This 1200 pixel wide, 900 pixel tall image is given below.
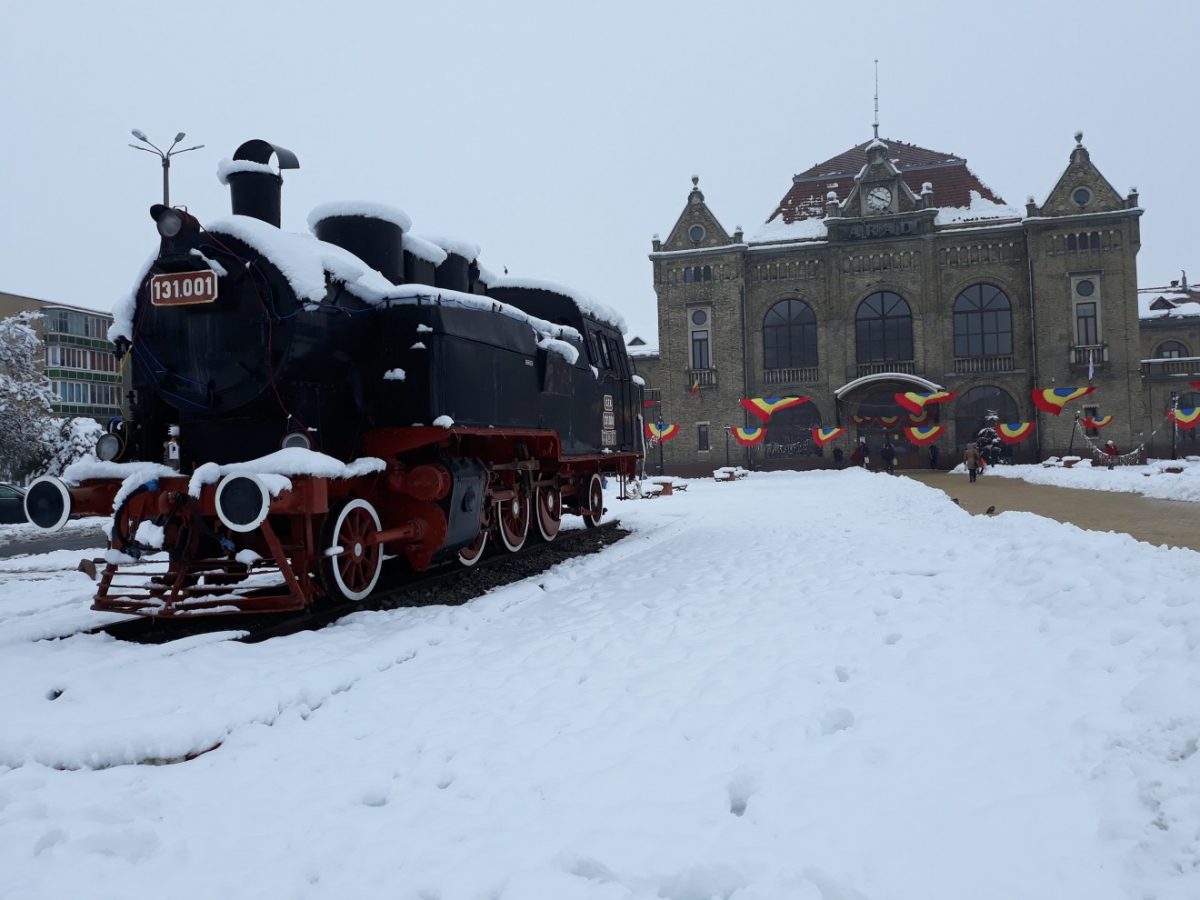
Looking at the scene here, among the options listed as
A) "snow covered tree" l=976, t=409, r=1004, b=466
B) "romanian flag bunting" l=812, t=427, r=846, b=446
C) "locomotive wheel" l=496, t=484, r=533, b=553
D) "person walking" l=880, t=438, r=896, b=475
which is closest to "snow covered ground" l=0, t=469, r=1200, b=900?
"locomotive wheel" l=496, t=484, r=533, b=553

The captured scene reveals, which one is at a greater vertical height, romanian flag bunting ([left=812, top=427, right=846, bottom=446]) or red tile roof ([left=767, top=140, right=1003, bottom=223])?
red tile roof ([left=767, top=140, right=1003, bottom=223])

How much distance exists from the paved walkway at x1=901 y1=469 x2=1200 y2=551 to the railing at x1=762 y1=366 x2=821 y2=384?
1731 centimetres

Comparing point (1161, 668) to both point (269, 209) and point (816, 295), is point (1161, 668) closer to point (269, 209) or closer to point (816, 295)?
point (269, 209)

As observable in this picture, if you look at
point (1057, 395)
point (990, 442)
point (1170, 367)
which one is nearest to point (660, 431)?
point (990, 442)

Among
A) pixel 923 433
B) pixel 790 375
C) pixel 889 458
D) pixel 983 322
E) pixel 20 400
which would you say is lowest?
pixel 889 458

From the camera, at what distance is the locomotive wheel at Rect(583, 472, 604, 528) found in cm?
1259

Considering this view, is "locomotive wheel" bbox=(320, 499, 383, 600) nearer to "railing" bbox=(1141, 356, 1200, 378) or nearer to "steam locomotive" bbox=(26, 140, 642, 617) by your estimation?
"steam locomotive" bbox=(26, 140, 642, 617)

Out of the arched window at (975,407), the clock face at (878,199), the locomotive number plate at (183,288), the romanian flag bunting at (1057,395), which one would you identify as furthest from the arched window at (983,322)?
the locomotive number plate at (183,288)

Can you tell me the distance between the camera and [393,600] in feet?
23.1

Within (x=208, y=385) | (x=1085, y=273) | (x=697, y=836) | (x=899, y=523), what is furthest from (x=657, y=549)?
(x=1085, y=273)

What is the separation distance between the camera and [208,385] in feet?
21.7

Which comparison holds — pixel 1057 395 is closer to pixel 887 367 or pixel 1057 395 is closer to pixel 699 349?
pixel 887 367

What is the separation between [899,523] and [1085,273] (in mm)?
28738

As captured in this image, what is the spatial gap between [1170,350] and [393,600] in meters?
53.0
